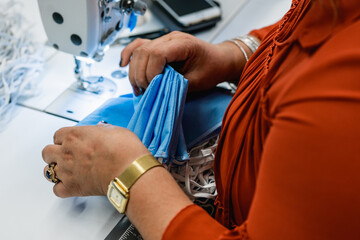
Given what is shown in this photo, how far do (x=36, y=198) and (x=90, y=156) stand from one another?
7.5 inches

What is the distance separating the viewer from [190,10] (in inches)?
46.9

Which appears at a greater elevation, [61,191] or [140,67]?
[140,67]

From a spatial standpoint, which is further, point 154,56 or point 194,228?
point 154,56

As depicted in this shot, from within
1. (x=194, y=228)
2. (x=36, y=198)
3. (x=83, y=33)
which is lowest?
(x=36, y=198)

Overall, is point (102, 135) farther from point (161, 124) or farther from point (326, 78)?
point (326, 78)

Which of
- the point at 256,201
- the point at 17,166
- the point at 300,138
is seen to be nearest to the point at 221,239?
the point at 256,201

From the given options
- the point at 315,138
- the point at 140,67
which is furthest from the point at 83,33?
the point at 315,138

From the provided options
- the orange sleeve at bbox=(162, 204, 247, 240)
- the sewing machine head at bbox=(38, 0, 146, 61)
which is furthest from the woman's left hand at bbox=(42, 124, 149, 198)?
the sewing machine head at bbox=(38, 0, 146, 61)

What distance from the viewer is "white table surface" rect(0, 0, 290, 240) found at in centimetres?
65

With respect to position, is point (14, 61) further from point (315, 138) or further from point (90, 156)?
point (315, 138)

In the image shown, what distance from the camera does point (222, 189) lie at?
65 centimetres

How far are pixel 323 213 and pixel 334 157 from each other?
0.06 m

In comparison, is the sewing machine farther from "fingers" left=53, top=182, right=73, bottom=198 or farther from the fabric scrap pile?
"fingers" left=53, top=182, right=73, bottom=198

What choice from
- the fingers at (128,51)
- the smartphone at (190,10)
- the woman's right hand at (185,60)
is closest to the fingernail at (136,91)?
the woman's right hand at (185,60)
